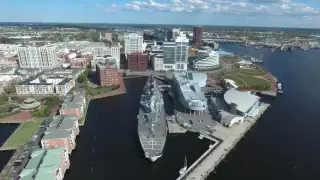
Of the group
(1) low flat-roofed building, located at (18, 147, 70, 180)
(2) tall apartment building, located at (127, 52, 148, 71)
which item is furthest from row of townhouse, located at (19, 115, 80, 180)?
(2) tall apartment building, located at (127, 52, 148, 71)

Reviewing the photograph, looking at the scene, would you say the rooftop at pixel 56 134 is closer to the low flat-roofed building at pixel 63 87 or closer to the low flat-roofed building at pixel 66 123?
the low flat-roofed building at pixel 66 123

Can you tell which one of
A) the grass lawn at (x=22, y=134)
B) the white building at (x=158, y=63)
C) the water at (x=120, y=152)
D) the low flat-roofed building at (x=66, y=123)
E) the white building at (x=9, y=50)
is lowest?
the water at (x=120, y=152)

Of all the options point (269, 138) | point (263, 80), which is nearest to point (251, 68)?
point (263, 80)

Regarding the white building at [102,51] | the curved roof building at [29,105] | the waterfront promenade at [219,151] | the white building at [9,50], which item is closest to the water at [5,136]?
the curved roof building at [29,105]

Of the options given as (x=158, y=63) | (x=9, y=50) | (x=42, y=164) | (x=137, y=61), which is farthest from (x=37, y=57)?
(x=42, y=164)

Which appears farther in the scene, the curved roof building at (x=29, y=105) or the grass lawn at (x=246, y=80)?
the grass lawn at (x=246, y=80)

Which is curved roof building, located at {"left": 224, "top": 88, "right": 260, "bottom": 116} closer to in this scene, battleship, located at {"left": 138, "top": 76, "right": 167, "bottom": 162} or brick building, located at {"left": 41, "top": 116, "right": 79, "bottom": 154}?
battleship, located at {"left": 138, "top": 76, "right": 167, "bottom": 162}
